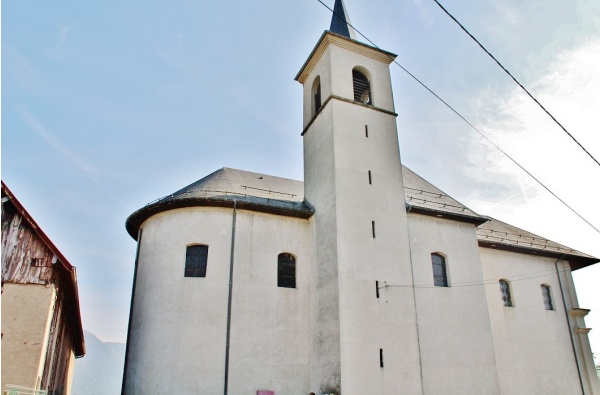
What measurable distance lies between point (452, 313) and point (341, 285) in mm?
4900

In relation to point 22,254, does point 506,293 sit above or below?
above

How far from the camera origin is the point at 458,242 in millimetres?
19234

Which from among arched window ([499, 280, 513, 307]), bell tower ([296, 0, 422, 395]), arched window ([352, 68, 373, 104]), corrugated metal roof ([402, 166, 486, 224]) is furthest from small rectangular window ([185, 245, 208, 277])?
arched window ([499, 280, 513, 307])

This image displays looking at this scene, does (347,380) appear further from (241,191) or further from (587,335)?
(587,335)

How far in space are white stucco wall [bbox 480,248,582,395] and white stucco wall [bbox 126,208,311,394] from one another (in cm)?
826

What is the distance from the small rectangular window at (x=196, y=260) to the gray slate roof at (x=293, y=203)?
5.39 feet

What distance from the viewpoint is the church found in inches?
606

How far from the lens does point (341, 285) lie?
15562mm

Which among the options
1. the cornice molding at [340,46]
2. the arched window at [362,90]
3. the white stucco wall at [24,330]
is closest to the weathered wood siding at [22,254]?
the white stucco wall at [24,330]

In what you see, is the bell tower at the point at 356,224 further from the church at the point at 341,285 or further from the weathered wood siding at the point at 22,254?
the weathered wood siding at the point at 22,254

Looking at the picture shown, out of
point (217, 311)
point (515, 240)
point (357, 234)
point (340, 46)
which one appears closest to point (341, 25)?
point (340, 46)

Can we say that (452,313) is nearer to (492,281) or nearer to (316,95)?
(492,281)

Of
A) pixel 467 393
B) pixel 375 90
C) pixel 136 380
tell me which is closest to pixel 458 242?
pixel 467 393

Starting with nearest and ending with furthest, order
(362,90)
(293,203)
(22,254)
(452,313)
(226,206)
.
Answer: (22,254) → (226,206) → (452,313) → (293,203) → (362,90)
